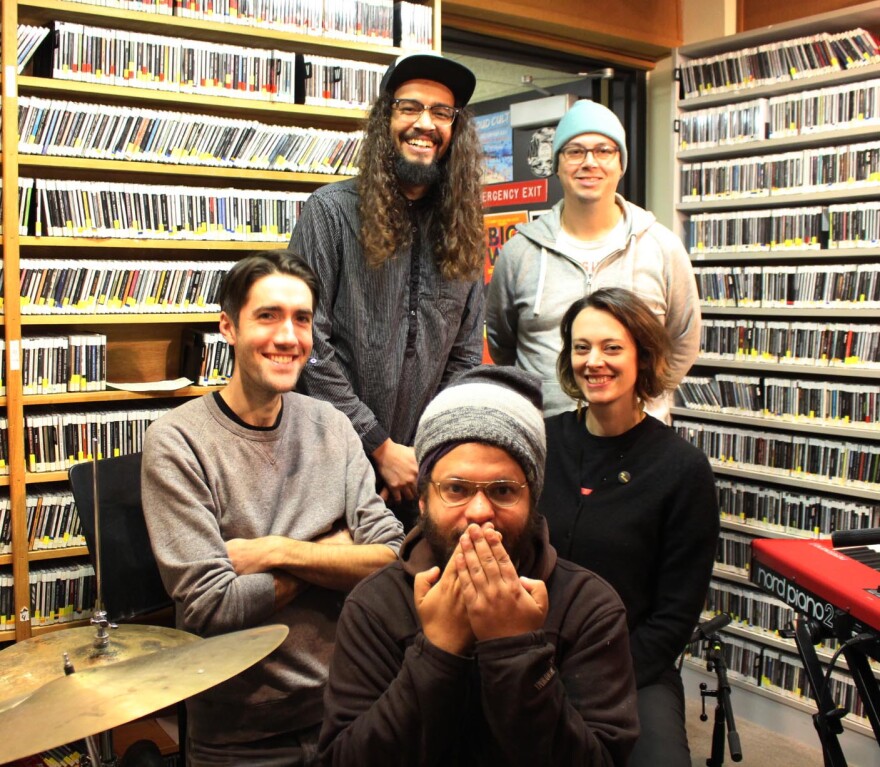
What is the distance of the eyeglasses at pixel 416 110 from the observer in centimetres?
233

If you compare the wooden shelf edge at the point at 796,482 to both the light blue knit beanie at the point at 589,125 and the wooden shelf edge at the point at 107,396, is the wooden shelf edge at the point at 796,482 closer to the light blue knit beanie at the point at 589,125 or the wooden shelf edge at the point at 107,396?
the light blue knit beanie at the point at 589,125

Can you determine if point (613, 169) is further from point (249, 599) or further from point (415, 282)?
point (249, 599)

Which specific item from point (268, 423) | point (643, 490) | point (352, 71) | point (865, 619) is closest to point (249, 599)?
point (268, 423)

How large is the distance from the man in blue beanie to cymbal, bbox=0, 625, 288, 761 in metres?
1.27

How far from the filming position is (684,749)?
5.98ft

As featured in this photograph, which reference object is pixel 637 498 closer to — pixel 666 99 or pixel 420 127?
pixel 420 127

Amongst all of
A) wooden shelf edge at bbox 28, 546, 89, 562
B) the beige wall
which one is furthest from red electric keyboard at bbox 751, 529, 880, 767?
the beige wall

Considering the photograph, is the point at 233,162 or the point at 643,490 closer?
the point at 643,490

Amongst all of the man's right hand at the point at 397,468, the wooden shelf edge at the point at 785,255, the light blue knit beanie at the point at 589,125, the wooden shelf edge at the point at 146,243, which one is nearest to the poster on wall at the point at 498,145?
the wooden shelf edge at the point at 785,255

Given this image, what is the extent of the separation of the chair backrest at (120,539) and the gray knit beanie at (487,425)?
102 centimetres

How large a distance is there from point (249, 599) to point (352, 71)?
208 cm

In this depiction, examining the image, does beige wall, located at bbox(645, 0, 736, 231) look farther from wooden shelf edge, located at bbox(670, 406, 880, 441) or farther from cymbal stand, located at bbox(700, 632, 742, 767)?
cymbal stand, located at bbox(700, 632, 742, 767)

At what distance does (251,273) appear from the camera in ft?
6.57

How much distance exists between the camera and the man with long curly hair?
2.31m
